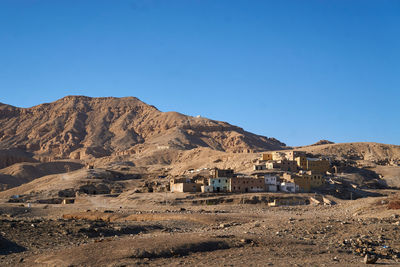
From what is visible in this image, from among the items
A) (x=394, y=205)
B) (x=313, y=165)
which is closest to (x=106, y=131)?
(x=313, y=165)

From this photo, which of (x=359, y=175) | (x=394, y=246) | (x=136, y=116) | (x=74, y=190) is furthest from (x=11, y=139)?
(x=394, y=246)

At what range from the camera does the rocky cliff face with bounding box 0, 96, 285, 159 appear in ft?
435

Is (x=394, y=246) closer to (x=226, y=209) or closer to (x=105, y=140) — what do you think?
(x=226, y=209)

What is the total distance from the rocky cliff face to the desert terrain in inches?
47.8

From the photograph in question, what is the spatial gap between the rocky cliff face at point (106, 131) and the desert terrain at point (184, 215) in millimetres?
1214

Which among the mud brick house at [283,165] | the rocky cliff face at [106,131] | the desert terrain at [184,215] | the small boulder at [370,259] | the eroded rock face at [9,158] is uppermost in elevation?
the rocky cliff face at [106,131]

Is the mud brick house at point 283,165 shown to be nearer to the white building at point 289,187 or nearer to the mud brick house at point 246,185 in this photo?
the white building at point 289,187

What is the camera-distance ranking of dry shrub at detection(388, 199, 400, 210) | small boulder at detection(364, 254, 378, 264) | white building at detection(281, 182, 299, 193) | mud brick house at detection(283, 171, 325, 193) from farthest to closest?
mud brick house at detection(283, 171, 325, 193) < white building at detection(281, 182, 299, 193) < dry shrub at detection(388, 199, 400, 210) < small boulder at detection(364, 254, 378, 264)

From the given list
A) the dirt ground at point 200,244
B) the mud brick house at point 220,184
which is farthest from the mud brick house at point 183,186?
the dirt ground at point 200,244

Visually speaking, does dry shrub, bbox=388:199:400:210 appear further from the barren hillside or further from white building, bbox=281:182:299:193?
the barren hillside

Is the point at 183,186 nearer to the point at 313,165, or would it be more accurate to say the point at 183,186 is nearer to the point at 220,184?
the point at 220,184

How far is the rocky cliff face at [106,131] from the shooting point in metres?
132

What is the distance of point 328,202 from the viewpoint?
137ft

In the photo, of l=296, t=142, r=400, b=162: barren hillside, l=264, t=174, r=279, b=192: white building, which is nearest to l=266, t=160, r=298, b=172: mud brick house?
l=264, t=174, r=279, b=192: white building
